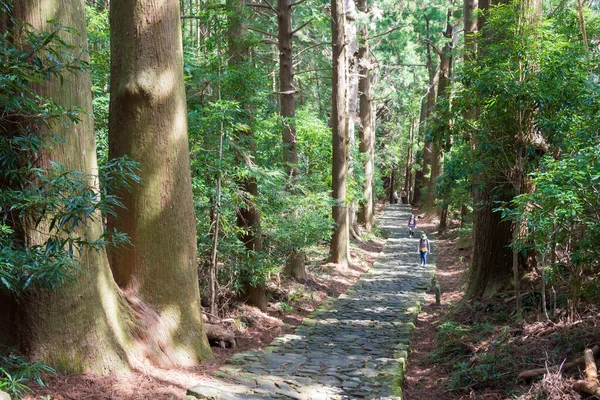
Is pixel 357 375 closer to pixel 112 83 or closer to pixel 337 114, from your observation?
pixel 112 83

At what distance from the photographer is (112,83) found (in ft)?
21.3

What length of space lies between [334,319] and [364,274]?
6.34 meters

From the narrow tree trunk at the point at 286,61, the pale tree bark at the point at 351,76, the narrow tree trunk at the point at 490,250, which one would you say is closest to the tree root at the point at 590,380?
the narrow tree trunk at the point at 490,250

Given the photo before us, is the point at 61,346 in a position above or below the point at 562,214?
below

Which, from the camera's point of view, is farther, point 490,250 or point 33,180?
point 490,250

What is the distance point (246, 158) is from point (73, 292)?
4839 mm

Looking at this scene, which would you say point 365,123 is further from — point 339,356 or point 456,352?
point 339,356

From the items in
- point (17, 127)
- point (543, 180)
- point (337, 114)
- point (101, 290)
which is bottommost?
point (101, 290)

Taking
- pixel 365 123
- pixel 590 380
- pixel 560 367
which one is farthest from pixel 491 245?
pixel 365 123

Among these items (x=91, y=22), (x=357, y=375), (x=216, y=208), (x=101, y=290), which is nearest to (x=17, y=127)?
(x=101, y=290)

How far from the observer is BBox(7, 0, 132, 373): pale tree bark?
4832 millimetres

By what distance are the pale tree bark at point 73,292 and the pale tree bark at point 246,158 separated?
13.3ft

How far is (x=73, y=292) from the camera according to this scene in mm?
5086

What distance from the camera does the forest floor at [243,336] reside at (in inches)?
191
